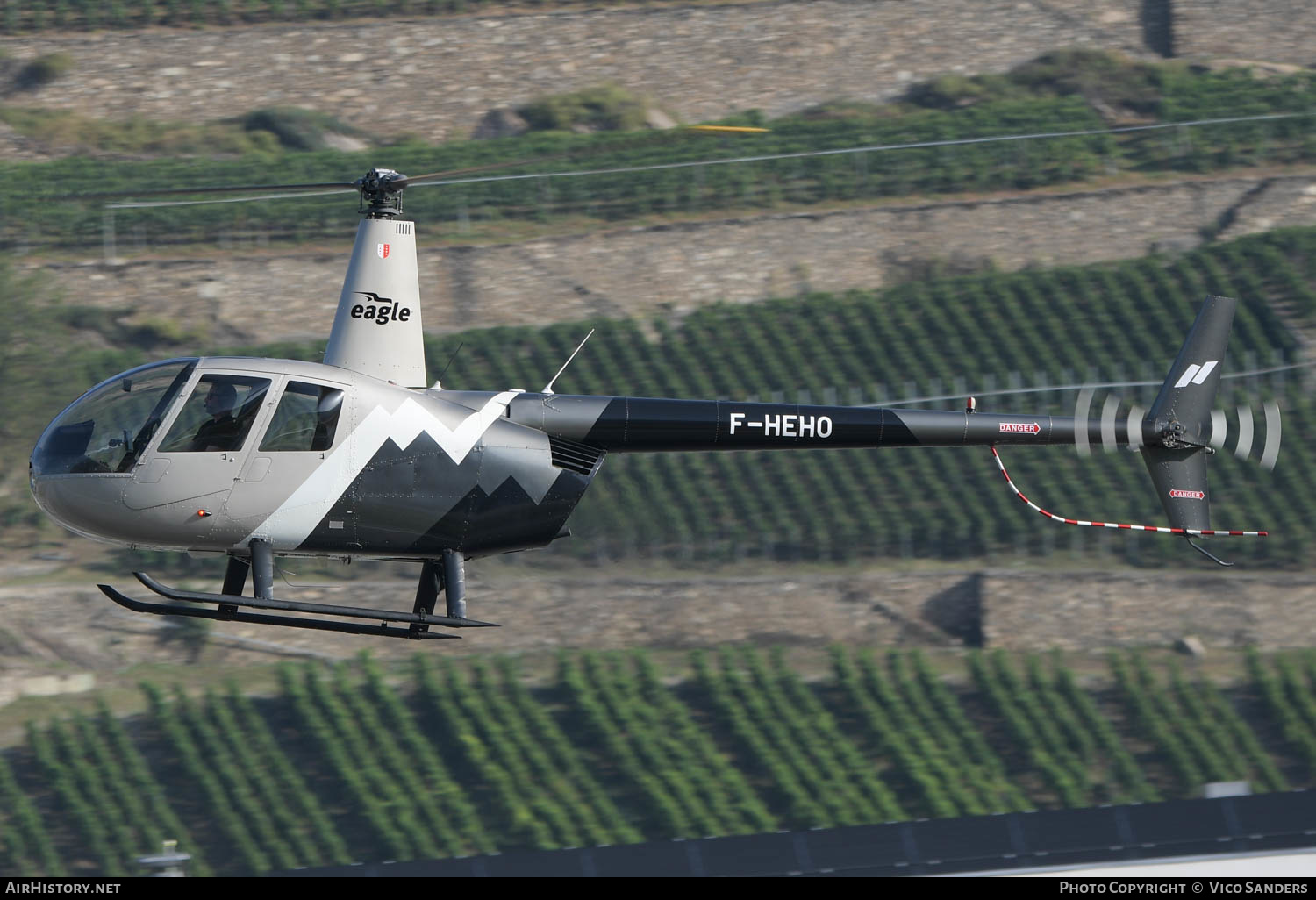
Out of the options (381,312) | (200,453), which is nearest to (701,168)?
(381,312)

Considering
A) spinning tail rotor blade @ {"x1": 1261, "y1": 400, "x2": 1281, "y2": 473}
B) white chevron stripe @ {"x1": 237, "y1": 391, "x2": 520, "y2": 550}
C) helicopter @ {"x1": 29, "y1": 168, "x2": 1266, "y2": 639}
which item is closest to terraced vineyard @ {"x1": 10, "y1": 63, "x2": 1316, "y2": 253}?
spinning tail rotor blade @ {"x1": 1261, "y1": 400, "x2": 1281, "y2": 473}

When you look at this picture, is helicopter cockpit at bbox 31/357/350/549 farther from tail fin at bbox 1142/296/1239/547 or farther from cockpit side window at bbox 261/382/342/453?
tail fin at bbox 1142/296/1239/547

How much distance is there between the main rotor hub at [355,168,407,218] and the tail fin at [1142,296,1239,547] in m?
7.54

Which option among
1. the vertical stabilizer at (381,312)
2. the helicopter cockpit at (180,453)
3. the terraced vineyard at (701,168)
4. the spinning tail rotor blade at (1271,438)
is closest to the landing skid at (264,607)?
the helicopter cockpit at (180,453)

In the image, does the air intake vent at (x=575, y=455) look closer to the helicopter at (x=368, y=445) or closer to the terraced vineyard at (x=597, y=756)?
the helicopter at (x=368, y=445)

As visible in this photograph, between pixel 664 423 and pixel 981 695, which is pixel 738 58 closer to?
pixel 981 695

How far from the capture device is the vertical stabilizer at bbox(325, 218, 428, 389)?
14.6 metres

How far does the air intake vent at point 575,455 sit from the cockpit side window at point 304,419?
1.98m

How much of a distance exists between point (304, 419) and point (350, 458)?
0.50 metres

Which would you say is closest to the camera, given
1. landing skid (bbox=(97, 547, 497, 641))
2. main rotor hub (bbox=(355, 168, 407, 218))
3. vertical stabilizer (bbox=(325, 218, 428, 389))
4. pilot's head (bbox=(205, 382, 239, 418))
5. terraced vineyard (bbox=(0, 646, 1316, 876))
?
landing skid (bbox=(97, 547, 497, 641))

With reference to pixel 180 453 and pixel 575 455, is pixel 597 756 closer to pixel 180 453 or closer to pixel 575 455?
pixel 575 455

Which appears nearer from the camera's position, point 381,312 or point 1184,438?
point 381,312

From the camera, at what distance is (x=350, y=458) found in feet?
45.6

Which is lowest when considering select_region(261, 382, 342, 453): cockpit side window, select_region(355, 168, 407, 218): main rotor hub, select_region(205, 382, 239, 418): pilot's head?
select_region(261, 382, 342, 453): cockpit side window
